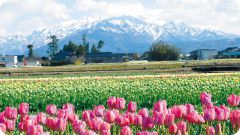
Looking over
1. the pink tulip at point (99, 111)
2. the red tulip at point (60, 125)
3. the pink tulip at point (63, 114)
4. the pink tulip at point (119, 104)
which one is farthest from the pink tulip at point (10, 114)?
the pink tulip at point (119, 104)

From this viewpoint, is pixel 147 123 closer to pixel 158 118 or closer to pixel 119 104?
pixel 158 118

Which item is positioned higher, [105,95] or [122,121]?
[122,121]

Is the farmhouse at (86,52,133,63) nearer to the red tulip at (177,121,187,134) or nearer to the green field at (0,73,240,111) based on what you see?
the green field at (0,73,240,111)

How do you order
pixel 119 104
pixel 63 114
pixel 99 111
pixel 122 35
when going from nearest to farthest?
pixel 63 114 < pixel 99 111 < pixel 119 104 < pixel 122 35

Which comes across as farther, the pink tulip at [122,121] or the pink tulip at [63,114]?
the pink tulip at [63,114]

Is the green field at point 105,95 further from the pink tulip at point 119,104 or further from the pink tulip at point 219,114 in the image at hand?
the pink tulip at point 219,114

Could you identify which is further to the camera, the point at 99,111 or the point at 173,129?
→ the point at 99,111

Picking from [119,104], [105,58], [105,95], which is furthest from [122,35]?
[119,104]

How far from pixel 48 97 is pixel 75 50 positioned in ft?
126

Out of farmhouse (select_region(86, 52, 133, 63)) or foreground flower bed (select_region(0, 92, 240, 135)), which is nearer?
foreground flower bed (select_region(0, 92, 240, 135))

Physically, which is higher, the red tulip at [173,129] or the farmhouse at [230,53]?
the farmhouse at [230,53]

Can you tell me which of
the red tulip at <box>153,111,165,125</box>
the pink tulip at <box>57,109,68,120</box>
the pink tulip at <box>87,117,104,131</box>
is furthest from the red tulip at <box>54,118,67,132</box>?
the red tulip at <box>153,111,165,125</box>

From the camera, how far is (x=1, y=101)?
14.7m

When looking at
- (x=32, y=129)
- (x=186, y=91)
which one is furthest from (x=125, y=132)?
(x=186, y=91)
